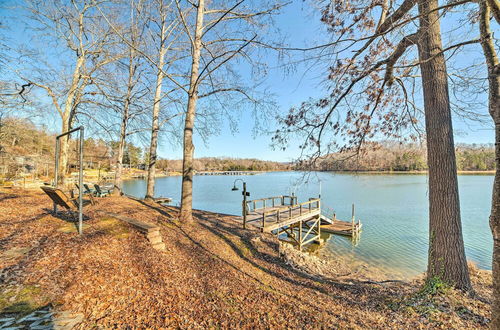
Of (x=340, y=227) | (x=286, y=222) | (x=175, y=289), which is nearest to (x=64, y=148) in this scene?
(x=175, y=289)

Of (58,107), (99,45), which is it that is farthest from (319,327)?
(99,45)

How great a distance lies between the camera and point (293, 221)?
1156 cm

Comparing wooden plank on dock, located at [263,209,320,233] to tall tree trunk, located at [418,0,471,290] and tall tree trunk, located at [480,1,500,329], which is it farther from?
tall tree trunk, located at [480,1,500,329]

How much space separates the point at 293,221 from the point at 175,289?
8887mm

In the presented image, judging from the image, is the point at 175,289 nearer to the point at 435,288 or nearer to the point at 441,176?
the point at 435,288

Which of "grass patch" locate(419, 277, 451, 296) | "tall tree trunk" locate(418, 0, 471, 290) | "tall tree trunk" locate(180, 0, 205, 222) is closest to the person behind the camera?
"grass patch" locate(419, 277, 451, 296)

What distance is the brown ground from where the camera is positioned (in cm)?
275

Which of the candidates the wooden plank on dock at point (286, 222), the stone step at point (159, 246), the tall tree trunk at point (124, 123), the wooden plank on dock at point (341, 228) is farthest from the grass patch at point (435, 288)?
the tall tree trunk at point (124, 123)

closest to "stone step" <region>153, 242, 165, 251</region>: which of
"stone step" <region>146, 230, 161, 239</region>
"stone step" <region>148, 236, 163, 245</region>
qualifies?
"stone step" <region>148, 236, 163, 245</region>

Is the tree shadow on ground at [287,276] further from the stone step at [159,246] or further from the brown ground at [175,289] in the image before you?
the stone step at [159,246]

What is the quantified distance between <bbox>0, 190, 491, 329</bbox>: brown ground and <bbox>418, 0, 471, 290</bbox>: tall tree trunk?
434 mm

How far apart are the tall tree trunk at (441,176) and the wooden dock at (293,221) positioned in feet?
17.8

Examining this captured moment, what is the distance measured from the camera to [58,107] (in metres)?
9.31

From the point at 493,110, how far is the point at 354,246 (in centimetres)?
1298
